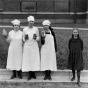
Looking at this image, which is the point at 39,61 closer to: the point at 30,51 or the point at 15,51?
the point at 30,51

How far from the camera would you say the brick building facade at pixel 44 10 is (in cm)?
2053

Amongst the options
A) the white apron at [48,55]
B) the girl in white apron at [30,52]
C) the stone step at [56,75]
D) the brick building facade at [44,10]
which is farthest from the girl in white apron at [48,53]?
the brick building facade at [44,10]

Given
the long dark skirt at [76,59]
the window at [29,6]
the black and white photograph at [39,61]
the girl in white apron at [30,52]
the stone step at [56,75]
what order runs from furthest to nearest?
the window at [29,6] → the stone step at [56,75] → the girl in white apron at [30,52] → the black and white photograph at [39,61] → the long dark skirt at [76,59]

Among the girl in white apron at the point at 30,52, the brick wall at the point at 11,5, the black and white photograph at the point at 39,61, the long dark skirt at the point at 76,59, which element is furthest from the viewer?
the brick wall at the point at 11,5

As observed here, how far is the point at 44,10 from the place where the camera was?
20.6 meters

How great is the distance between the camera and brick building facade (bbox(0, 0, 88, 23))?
20.5 meters

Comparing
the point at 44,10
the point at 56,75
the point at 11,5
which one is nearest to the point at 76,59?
Result: the point at 56,75

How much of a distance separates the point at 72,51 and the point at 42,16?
14.6 meters

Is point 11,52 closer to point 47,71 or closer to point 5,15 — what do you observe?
point 47,71

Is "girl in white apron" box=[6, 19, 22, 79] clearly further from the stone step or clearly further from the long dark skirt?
the long dark skirt

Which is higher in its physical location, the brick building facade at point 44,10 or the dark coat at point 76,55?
the brick building facade at point 44,10

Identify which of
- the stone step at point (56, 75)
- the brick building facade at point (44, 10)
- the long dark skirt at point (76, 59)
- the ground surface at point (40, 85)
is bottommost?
the ground surface at point (40, 85)

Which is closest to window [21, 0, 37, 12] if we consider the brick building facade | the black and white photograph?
the brick building facade

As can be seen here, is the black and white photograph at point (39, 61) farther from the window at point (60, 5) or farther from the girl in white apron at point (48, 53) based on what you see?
the window at point (60, 5)
